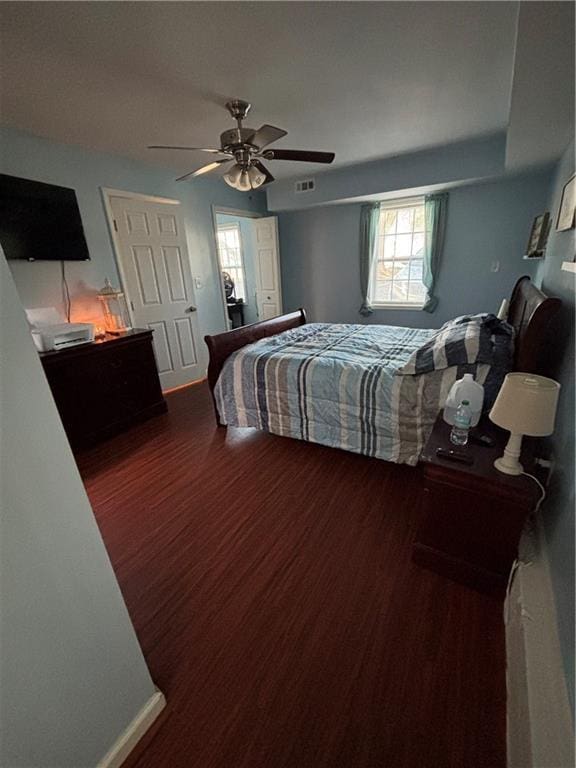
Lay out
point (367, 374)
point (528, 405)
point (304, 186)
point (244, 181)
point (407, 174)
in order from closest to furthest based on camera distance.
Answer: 1. point (528, 405)
2. point (367, 374)
3. point (244, 181)
4. point (407, 174)
5. point (304, 186)

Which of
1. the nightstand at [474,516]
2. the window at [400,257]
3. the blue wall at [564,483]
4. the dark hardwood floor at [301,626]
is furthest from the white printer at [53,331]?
the window at [400,257]

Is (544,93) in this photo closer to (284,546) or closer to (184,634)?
(284,546)

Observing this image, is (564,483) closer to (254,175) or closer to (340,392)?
(340,392)

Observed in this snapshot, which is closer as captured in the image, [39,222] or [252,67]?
[252,67]

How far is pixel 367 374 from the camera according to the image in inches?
87.0

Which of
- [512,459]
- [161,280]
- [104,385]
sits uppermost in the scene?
[161,280]

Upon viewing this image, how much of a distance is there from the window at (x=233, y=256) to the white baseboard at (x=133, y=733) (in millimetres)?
5960

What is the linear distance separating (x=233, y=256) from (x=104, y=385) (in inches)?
170

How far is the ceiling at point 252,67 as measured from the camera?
149 centimetres

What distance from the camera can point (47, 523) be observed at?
0.72 meters

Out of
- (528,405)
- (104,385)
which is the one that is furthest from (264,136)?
(104,385)

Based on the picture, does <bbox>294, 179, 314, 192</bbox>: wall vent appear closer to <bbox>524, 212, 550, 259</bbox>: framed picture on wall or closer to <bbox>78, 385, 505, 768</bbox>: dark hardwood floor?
<bbox>524, 212, 550, 259</bbox>: framed picture on wall

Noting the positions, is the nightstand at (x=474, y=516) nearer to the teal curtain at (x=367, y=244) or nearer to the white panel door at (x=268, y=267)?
the teal curtain at (x=367, y=244)

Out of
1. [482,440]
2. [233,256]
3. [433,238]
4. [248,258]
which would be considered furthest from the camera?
Answer: [233,256]
